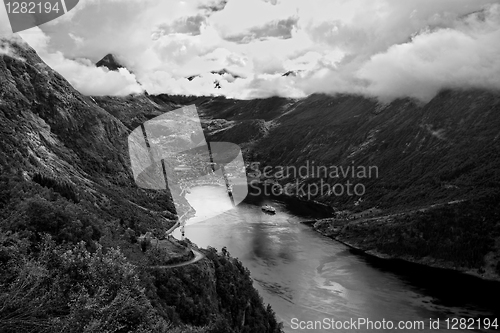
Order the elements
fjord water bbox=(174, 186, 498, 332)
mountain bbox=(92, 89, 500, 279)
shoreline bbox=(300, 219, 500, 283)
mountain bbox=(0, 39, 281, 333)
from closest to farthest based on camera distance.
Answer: mountain bbox=(0, 39, 281, 333) → fjord water bbox=(174, 186, 498, 332) → shoreline bbox=(300, 219, 500, 283) → mountain bbox=(92, 89, 500, 279)

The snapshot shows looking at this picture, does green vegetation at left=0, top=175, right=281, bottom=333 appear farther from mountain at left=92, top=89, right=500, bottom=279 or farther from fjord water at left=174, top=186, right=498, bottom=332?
mountain at left=92, top=89, right=500, bottom=279

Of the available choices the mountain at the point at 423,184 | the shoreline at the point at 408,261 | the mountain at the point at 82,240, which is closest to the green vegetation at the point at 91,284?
the mountain at the point at 82,240

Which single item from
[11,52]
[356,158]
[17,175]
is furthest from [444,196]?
[11,52]

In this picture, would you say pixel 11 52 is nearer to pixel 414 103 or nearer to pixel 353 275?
pixel 353 275

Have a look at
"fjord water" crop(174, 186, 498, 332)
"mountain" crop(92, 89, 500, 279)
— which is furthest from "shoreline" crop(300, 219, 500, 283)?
"fjord water" crop(174, 186, 498, 332)

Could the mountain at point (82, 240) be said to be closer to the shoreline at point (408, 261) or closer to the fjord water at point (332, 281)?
the fjord water at point (332, 281)
